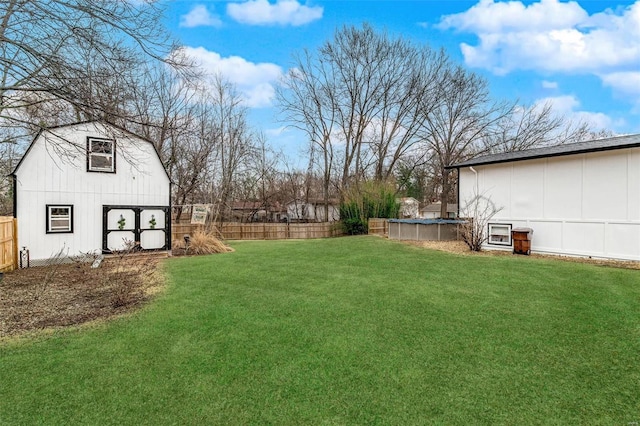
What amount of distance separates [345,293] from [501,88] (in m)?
21.6

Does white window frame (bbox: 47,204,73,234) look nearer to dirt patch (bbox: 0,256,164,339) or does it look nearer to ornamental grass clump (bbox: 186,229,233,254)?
dirt patch (bbox: 0,256,164,339)

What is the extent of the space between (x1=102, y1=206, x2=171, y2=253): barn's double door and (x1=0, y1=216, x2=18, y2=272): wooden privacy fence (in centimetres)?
193

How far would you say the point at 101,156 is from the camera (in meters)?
9.77

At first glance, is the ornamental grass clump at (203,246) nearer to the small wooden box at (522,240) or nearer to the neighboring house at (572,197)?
the neighboring house at (572,197)

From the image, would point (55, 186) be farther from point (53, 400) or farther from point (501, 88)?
point (501, 88)

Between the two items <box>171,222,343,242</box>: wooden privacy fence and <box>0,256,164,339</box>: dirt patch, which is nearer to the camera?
<box>0,256,164,339</box>: dirt patch

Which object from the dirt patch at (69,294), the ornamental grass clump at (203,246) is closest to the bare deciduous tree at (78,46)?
the dirt patch at (69,294)

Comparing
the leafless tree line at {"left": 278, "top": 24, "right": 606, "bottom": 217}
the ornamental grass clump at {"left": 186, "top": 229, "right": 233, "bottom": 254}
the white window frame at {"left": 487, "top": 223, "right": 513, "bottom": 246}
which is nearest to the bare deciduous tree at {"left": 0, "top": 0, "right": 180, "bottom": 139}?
the ornamental grass clump at {"left": 186, "top": 229, "right": 233, "bottom": 254}

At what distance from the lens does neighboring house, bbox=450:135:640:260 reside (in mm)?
7785

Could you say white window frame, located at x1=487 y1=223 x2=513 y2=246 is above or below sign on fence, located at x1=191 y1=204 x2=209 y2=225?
below

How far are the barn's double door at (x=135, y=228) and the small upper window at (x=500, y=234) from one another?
10.5m

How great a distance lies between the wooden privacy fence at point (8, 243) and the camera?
7.51m

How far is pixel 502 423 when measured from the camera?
7.39 ft

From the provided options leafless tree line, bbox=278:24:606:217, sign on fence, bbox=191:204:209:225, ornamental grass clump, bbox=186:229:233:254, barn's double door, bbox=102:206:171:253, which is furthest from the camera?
leafless tree line, bbox=278:24:606:217
